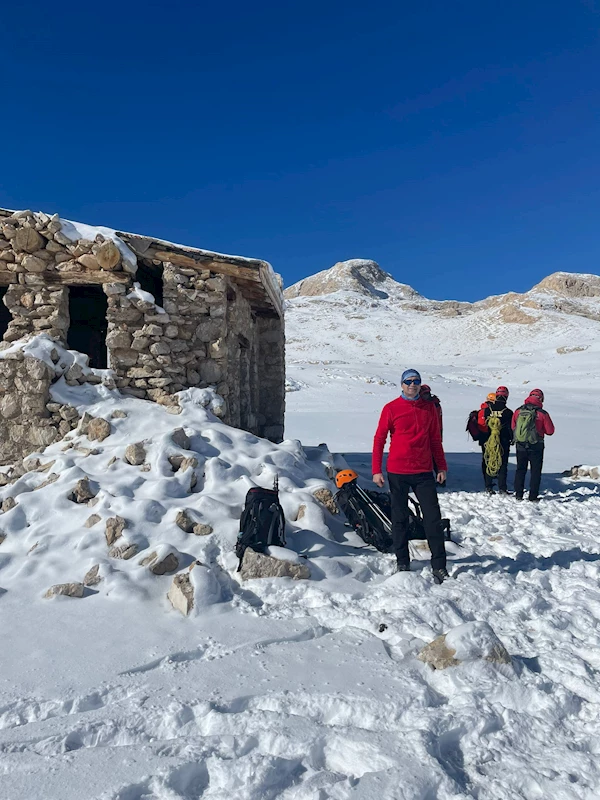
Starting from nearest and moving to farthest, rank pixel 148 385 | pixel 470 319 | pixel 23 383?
pixel 23 383
pixel 148 385
pixel 470 319

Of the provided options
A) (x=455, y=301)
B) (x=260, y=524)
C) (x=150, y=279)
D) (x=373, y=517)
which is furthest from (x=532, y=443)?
(x=455, y=301)

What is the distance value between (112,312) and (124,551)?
3825mm

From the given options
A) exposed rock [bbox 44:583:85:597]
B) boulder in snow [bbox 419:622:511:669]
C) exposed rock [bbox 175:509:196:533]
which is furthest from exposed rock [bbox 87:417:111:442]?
boulder in snow [bbox 419:622:511:669]

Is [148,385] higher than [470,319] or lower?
lower

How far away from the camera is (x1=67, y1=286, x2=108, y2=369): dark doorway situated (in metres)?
10.2

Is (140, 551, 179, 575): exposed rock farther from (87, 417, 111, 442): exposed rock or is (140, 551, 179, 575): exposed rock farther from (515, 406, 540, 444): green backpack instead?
(515, 406, 540, 444): green backpack

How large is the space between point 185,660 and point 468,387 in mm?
29871

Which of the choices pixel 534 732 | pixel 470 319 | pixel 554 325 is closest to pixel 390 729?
pixel 534 732

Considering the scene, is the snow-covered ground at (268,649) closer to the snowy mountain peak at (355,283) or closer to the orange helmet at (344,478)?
the orange helmet at (344,478)

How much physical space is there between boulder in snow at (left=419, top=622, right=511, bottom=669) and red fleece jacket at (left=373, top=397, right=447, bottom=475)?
1.61 meters

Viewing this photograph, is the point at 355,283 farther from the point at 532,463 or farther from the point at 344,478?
the point at 344,478

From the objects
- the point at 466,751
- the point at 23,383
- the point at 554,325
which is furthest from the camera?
the point at 554,325

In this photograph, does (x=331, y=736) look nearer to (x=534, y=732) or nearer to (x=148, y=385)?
(x=534, y=732)

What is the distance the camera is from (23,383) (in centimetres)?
667
